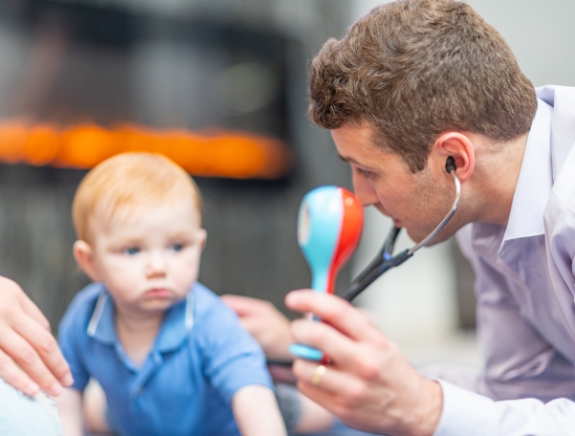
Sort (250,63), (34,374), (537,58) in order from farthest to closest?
(537,58) < (250,63) < (34,374)

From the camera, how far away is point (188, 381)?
88 centimetres

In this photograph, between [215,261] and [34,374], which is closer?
[34,374]

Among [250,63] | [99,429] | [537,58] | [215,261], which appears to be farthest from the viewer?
[537,58]

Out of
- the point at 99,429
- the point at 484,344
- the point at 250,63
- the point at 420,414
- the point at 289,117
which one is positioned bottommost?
the point at 99,429

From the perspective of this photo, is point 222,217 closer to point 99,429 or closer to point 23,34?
point 23,34

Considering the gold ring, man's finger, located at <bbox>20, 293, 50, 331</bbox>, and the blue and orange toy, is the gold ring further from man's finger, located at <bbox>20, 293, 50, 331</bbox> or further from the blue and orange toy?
man's finger, located at <bbox>20, 293, 50, 331</bbox>

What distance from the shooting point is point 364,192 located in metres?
0.88

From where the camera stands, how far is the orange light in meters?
1.87

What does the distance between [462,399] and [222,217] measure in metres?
1.55

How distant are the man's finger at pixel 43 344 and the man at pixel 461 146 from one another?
14.0 inches

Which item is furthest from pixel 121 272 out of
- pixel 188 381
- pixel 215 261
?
pixel 215 261

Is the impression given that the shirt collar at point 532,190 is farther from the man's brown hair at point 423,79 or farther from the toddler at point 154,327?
the toddler at point 154,327

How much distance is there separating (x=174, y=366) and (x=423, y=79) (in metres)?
0.53

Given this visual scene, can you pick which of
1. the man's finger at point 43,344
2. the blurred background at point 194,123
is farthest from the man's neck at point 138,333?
the blurred background at point 194,123
